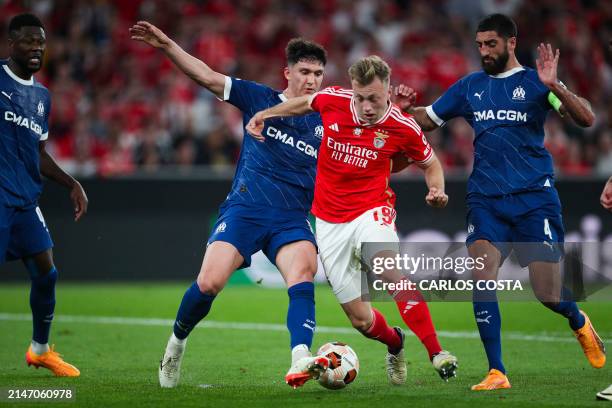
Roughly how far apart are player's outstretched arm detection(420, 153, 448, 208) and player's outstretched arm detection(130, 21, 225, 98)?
1700 mm

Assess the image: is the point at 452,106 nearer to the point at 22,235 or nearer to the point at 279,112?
the point at 279,112

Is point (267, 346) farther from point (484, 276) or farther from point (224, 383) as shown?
point (484, 276)

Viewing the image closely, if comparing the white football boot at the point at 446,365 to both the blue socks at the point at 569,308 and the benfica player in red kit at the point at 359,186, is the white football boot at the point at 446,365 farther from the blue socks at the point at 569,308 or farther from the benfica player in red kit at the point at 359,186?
the blue socks at the point at 569,308

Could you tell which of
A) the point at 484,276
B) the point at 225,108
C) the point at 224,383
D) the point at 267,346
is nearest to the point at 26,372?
the point at 224,383

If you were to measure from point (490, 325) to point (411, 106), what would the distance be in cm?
190

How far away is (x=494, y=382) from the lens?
739cm

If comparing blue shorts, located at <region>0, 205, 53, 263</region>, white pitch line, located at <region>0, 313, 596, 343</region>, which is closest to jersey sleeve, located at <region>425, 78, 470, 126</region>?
blue shorts, located at <region>0, 205, 53, 263</region>

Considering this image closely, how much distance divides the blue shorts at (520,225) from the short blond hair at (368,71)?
1.28 metres

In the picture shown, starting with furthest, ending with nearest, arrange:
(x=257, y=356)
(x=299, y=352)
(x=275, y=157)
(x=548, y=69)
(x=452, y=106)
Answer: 1. (x=257, y=356)
2. (x=452, y=106)
3. (x=275, y=157)
4. (x=548, y=69)
5. (x=299, y=352)

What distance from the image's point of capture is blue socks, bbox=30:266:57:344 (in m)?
8.22

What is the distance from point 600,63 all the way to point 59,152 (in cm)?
1015

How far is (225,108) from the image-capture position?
1775 cm

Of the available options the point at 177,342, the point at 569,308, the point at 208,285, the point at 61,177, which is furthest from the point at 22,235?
the point at 569,308

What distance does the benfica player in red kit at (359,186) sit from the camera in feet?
24.8
